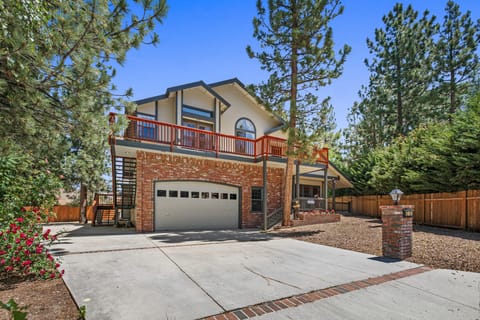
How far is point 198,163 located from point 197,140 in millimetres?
1096

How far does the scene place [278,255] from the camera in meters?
6.25

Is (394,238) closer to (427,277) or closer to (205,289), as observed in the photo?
(427,277)

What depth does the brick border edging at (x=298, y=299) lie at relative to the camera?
10.0 ft

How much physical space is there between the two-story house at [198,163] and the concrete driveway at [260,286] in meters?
4.56

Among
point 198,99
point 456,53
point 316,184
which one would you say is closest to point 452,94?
point 456,53

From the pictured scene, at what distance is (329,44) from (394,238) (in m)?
8.16

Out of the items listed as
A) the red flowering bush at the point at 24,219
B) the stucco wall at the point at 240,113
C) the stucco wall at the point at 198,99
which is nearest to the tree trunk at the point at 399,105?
the stucco wall at the point at 240,113

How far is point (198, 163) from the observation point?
461 inches

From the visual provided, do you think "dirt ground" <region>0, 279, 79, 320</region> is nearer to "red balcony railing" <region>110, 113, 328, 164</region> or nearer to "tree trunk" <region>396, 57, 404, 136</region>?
"red balcony railing" <region>110, 113, 328, 164</region>

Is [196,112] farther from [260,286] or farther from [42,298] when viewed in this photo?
[42,298]

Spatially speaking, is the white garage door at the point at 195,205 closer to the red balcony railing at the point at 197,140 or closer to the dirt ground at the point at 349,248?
the red balcony railing at the point at 197,140

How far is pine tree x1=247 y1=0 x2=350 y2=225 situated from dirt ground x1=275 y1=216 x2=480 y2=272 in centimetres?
281

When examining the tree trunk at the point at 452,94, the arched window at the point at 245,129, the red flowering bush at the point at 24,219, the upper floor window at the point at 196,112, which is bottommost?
the red flowering bush at the point at 24,219

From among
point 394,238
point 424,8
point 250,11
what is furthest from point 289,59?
point 424,8
